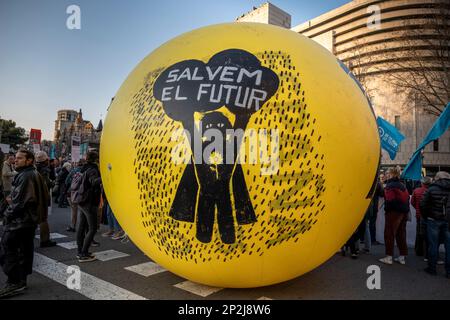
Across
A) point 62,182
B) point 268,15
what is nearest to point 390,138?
point 62,182

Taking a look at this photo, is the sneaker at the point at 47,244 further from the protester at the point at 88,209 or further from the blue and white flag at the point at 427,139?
the blue and white flag at the point at 427,139

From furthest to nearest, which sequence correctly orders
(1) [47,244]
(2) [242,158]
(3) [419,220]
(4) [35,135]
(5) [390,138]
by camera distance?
(4) [35,135]
(5) [390,138]
(3) [419,220]
(1) [47,244]
(2) [242,158]

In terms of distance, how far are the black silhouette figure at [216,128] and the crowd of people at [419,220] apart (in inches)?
145

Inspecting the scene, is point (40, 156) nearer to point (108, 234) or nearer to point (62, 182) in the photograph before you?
point (108, 234)

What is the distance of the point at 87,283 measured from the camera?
4.06m

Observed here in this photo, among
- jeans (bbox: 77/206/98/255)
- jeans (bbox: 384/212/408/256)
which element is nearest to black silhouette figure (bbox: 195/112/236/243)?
jeans (bbox: 77/206/98/255)

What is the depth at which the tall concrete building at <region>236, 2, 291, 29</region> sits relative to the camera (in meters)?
80.8

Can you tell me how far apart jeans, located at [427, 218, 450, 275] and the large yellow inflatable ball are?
2498mm

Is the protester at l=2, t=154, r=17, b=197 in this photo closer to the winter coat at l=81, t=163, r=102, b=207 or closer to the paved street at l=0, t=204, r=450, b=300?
the paved street at l=0, t=204, r=450, b=300

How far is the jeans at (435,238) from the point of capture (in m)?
5.00

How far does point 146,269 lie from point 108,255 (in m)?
1.25

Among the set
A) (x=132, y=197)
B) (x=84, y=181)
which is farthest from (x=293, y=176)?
(x=84, y=181)

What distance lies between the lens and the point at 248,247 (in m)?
3.06

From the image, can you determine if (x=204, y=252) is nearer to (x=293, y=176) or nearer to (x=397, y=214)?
(x=293, y=176)
